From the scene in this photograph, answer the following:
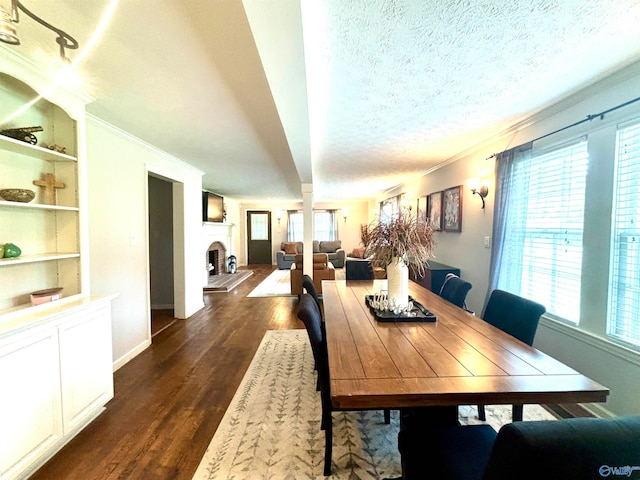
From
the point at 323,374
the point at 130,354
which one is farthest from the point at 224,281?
the point at 323,374

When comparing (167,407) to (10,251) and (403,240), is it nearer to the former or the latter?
(10,251)

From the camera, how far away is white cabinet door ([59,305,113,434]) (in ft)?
5.77

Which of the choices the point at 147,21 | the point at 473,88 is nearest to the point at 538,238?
the point at 473,88

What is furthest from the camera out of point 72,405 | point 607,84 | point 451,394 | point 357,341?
A: point 607,84

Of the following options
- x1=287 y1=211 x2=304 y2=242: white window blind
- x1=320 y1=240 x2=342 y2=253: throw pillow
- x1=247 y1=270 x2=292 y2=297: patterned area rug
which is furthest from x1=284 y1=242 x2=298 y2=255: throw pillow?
x1=247 y1=270 x2=292 y2=297: patterned area rug

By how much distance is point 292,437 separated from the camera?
1.84 metres

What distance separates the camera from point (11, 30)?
107 centimetres

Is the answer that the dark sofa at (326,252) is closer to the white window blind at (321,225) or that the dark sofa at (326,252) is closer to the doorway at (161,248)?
the white window blind at (321,225)

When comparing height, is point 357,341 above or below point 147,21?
below

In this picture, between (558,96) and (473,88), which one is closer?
(473,88)

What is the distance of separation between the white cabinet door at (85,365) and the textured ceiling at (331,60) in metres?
1.68

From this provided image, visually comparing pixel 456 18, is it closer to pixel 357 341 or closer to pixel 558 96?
Result: pixel 558 96

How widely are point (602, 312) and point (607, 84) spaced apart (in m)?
1.66

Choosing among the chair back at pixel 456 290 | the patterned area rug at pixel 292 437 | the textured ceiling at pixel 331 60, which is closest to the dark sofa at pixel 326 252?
the chair back at pixel 456 290
